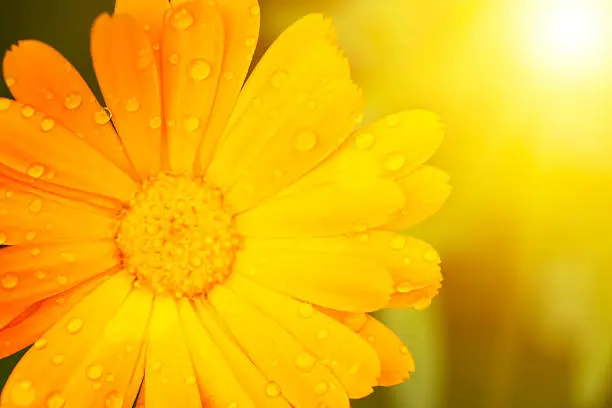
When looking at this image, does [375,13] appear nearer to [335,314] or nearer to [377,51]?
[377,51]

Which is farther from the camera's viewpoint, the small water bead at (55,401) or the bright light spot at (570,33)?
the bright light spot at (570,33)

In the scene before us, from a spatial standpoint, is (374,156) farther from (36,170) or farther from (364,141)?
(36,170)

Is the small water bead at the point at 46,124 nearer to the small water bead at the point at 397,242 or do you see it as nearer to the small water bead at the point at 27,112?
the small water bead at the point at 27,112

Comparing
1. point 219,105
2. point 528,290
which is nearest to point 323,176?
point 219,105

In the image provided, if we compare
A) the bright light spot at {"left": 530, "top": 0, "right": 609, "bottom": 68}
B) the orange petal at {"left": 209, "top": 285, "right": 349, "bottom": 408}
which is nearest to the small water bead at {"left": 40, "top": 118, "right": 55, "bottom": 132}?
the orange petal at {"left": 209, "top": 285, "right": 349, "bottom": 408}

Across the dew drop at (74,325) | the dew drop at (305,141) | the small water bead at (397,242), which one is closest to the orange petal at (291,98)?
the dew drop at (305,141)

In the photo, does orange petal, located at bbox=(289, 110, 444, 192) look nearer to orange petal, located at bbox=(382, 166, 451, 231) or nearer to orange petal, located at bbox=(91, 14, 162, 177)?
orange petal, located at bbox=(382, 166, 451, 231)

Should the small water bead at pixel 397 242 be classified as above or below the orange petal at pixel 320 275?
above

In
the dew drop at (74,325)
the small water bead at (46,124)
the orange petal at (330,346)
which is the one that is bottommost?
the orange petal at (330,346)
